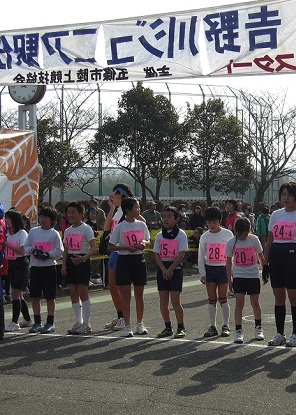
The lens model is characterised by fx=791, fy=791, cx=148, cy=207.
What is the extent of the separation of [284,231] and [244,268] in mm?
886

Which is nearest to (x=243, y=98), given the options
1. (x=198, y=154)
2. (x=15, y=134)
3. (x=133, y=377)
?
(x=198, y=154)

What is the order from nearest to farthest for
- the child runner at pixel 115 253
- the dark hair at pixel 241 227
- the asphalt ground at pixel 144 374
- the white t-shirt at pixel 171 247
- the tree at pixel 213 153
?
the asphalt ground at pixel 144 374
the dark hair at pixel 241 227
the white t-shirt at pixel 171 247
the child runner at pixel 115 253
the tree at pixel 213 153

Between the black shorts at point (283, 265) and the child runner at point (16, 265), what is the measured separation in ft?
11.4

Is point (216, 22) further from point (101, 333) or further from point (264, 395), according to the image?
point (264, 395)

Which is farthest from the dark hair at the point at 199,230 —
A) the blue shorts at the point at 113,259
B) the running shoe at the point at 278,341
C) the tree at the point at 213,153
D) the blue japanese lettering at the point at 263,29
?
the tree at the point at 213,153

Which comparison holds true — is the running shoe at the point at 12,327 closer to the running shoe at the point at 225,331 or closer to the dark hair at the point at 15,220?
the dark hair at the point at 15,220

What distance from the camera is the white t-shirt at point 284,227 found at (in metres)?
8.87

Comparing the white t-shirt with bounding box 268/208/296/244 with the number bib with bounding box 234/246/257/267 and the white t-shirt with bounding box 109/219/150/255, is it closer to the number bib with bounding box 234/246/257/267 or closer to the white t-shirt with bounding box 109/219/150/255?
the number bib with bounding box 234/246/257/267

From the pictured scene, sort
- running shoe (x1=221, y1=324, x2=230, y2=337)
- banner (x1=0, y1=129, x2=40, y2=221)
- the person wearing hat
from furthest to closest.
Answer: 1. the person wearing hat
2. banner (x1=0, y1=129, x2=40, y2=221)
3. running shoe (x1=221, y1=324, x2=230, y2=337)

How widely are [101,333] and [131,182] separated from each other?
28.3 meters

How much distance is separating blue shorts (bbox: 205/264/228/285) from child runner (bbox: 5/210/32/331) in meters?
2.53

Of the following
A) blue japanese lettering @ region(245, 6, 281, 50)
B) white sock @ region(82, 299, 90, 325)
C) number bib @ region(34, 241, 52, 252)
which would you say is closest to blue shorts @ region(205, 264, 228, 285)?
white sock @ region(82, 299, 90, 325)

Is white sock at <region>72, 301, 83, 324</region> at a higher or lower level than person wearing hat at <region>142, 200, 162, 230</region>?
lower

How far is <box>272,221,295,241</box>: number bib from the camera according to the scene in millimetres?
8859
